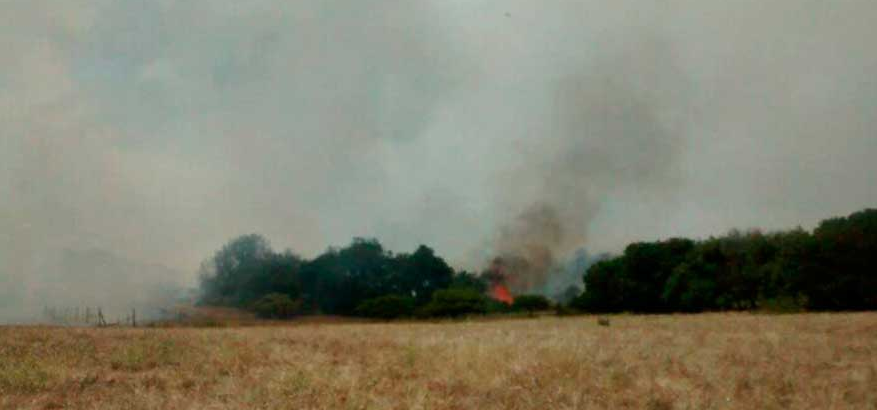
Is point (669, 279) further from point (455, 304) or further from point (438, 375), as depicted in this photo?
point (438, 375)

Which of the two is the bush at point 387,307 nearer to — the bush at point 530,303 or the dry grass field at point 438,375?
the bush at point 530,303

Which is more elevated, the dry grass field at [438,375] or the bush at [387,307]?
the bush at [387,307]

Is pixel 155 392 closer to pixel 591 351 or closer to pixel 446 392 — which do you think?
pixel 446 392

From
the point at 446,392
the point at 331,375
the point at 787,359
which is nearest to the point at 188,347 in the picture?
the point at 331,375

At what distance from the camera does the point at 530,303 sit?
84.6 m

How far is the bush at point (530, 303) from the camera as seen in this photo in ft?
273

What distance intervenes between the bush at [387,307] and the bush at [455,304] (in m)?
2.30

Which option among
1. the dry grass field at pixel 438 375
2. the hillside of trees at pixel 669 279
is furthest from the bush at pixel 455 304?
the dry grass field at pixel 438 375

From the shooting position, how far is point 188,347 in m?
21.9

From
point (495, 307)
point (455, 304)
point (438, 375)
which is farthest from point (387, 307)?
point (438, 375)

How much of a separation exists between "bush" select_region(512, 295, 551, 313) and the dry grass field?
59113 mm

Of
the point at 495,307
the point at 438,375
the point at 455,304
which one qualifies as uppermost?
the point at 455,304

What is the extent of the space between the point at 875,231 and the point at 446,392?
67.6m

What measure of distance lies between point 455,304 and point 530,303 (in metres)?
9.03
